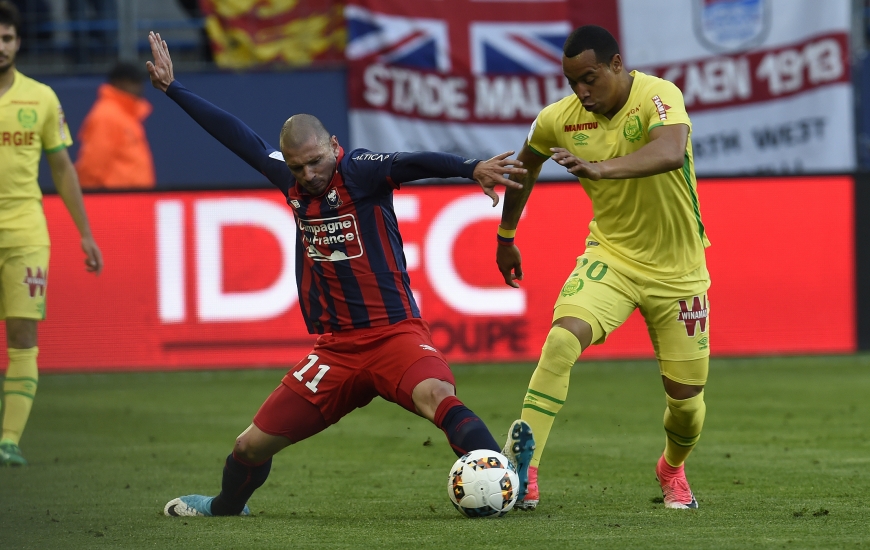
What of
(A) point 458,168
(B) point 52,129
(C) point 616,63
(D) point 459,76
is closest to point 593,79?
(C) point 616,63

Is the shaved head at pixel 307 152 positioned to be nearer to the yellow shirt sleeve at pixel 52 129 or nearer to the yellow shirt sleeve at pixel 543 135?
the yellow shirt sleeve at pixel 543 135

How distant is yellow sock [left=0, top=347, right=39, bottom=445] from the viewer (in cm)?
768

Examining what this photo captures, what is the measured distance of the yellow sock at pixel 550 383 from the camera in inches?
228

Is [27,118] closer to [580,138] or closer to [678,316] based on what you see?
[580,138]

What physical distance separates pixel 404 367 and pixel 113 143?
8.43m

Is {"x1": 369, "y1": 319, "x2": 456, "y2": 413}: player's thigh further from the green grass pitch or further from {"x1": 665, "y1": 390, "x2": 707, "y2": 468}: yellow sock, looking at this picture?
{"x1": 665, "y1": 390, "x2": 707, "y2": 468}: yellow sock

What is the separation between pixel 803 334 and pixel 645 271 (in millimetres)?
7200

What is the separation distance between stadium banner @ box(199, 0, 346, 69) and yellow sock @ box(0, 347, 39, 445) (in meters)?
7.76

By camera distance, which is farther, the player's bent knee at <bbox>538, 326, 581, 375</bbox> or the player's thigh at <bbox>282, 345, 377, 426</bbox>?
the player's bent knee at <bbox>538, 326, 581, 375</bbox>

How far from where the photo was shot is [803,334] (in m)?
12.8

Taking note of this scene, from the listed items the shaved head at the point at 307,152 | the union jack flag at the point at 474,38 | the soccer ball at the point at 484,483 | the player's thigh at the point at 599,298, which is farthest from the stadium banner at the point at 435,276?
the soccer ball at the point at 484,483

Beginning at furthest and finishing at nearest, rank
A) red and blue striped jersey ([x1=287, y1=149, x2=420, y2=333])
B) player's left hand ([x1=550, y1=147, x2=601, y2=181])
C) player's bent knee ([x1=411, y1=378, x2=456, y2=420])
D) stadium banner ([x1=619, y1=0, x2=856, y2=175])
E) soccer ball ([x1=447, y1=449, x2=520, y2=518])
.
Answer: stadium banner ([x1=619, y1=0, x2=856, y2=175]) < red and blue striped jersey ([x1=287, y1=149, x2=420, y2=333]) < player's bent knee ([x1=411, y1=378, x2=456, y2=420]) < soccer ball ([x1=447, y1=449, x2=520, y2=518]) < player's left hand ([x1=550, y1=147, x2=601, y2=181])

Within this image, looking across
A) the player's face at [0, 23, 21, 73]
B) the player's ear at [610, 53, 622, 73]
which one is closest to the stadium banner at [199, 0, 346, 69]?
the player's face at [0, 23, 21, 73]

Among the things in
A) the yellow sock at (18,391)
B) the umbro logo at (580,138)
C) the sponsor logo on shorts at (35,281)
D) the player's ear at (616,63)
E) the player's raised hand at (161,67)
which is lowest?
the yellow sock at (18,391)
